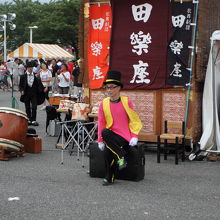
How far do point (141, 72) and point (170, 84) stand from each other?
28.6 inches

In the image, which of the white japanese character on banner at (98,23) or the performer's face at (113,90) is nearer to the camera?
the performer's face at (113,90)

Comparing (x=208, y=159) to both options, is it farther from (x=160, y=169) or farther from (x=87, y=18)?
(x=87, y=18)

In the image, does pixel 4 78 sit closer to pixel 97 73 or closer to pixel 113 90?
pixel 97 73

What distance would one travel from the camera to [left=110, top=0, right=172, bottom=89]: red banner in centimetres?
1078

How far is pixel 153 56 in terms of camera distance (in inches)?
430

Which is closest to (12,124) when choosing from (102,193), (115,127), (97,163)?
(97,163)

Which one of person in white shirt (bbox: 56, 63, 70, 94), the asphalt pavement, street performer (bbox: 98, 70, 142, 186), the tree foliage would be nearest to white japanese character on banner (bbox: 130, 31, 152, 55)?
the asphalt pavement

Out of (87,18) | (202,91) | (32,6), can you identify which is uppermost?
(32,6)

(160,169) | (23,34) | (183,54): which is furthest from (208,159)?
(23,34)

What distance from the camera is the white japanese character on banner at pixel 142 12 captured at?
10.9m

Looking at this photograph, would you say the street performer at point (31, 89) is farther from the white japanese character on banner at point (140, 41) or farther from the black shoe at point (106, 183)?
the black shoe at point (106, 183)

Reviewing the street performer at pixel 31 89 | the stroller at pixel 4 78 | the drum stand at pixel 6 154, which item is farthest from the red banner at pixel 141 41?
the stroller at pixel 4 78

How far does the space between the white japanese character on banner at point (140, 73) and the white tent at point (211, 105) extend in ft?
4.45

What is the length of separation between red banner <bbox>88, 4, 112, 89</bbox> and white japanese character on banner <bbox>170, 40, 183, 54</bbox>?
5.07 feet
